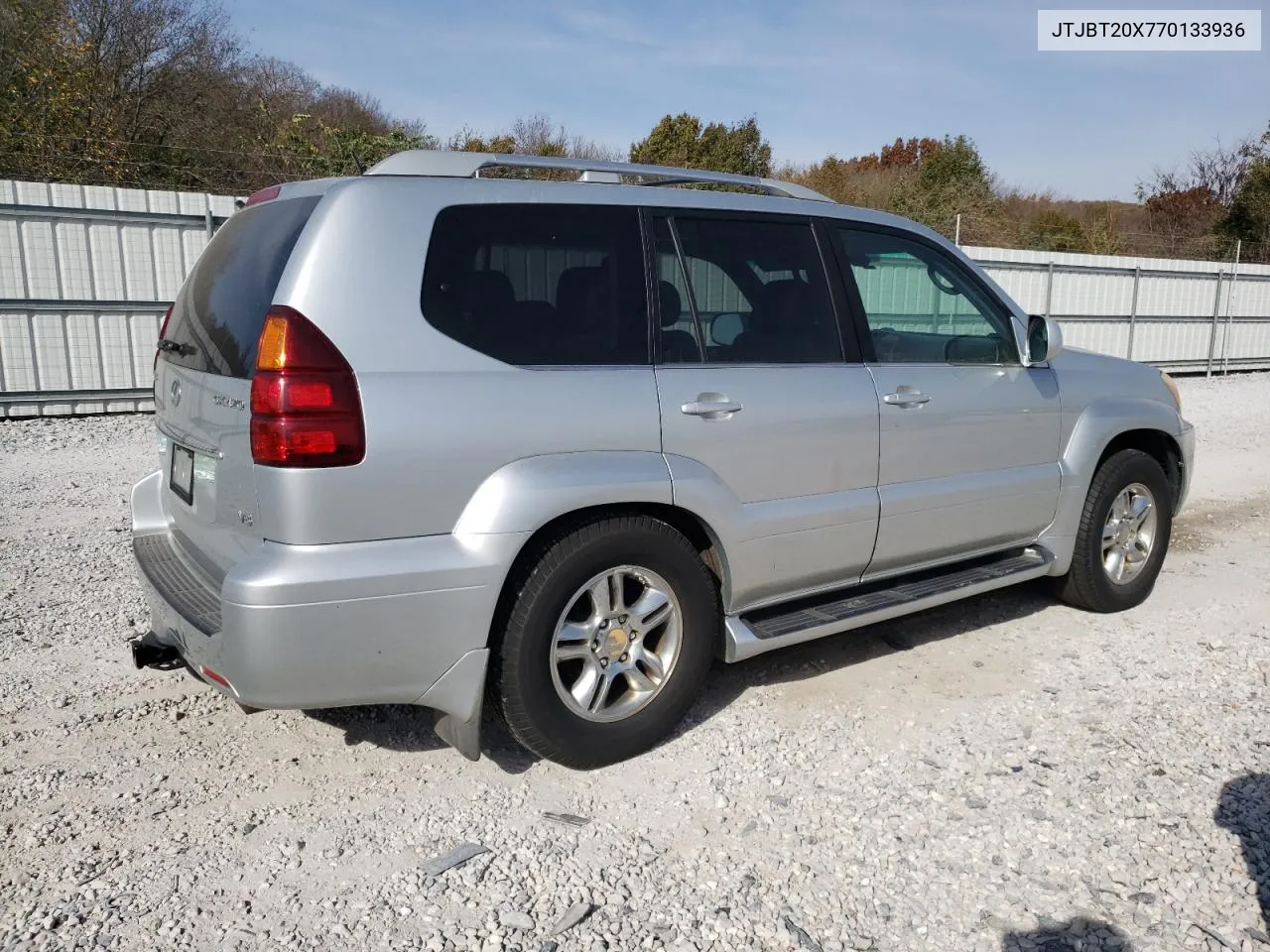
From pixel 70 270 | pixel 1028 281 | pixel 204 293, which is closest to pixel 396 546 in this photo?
pixel 204 293

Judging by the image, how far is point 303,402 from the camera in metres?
2.68

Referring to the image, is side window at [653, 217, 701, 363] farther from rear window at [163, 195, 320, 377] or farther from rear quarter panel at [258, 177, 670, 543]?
rear window at [163, 195, 320, 377]

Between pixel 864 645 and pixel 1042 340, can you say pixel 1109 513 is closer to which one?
pixel 1042 340

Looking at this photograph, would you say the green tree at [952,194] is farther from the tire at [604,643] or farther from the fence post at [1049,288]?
the tire at [604,643]

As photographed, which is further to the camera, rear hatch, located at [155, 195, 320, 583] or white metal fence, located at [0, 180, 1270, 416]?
white metal fence, located at [0, 180, 1270, 416]

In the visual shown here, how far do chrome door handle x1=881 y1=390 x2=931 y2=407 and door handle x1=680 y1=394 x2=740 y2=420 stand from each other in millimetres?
769

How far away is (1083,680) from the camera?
4141 mm

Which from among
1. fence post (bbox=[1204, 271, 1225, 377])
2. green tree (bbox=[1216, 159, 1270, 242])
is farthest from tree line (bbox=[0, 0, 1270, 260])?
fence post (bbox=[1204, 271, 1225, 377])

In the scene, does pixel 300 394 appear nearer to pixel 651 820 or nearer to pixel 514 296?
pixel 514 296

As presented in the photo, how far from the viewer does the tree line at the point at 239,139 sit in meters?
16.0

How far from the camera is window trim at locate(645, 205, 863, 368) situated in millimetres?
3406

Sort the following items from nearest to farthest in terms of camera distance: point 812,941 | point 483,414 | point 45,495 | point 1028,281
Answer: point 812,941
point 483,414
point 45,495
point 1028,281

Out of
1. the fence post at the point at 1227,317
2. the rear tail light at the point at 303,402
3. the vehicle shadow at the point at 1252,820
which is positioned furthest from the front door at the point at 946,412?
the fence post at the point at 1227,317

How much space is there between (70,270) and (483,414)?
9.05m
